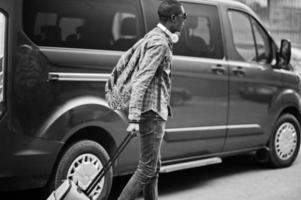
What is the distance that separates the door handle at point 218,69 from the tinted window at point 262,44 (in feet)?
2.56

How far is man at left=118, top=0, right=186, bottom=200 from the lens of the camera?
4.61 m

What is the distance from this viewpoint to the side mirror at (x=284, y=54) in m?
7.41

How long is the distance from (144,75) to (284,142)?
3556 mm

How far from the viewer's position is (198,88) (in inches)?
254

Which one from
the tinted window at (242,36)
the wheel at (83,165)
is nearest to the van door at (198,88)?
the tinted window at (242,36)

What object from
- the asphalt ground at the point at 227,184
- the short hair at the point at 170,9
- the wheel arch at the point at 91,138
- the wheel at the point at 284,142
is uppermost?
the short hair at the point at 170,9

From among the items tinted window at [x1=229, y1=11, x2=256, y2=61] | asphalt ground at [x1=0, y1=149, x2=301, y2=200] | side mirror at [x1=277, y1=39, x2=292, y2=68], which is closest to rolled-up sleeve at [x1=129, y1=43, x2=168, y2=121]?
asphalt ground at [x1=0, y1=149, x2=301, y2=200]

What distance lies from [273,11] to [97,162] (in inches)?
550

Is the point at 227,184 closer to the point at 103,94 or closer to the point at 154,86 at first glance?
the point at 103,94

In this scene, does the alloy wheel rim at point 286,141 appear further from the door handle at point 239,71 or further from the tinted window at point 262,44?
the door handle at point 239,71

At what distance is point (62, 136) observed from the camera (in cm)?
520

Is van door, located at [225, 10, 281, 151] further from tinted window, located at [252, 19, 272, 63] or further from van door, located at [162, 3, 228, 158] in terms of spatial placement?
van door, located at [162, 3, 228, 158]

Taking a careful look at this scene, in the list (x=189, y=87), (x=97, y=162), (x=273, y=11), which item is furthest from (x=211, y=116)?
(x=273, y=11)

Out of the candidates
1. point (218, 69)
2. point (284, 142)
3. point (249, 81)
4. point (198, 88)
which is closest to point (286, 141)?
point (284, 142)
